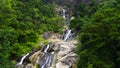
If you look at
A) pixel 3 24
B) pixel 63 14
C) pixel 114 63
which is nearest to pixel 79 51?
pixel 114 63

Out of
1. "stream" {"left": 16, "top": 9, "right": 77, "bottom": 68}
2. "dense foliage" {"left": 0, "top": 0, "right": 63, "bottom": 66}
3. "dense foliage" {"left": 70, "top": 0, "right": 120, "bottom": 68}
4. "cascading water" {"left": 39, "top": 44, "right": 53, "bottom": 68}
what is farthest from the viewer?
"dense foliage" {"left": 0, "top": 0, "right": 63, "bottom": 66}

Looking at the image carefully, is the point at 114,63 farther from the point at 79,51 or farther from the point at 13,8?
the point at 13,8

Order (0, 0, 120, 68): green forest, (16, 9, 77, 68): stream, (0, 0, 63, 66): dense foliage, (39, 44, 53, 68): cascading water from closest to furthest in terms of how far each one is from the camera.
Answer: (0, 0, 120, 68): green forest, (16, 9, 77, 68): stream, (39, 44, 53, 68): cascading water, (0, 0, 63, 66): dense foliage

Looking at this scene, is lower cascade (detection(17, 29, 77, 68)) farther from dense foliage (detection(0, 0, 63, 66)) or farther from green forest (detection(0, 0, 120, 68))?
dense foliage (detection(0, 0, 63, 66))

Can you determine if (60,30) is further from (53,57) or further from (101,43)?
(101,43)

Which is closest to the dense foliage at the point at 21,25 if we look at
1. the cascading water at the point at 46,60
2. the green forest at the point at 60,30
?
the green forest at the point at 60,30

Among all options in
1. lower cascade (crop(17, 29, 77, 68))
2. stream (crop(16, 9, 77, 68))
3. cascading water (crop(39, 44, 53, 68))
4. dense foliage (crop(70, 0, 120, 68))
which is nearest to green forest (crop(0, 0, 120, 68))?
dense foliage (crop(70, 0, 120, 68))

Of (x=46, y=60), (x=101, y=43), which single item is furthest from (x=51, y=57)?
(x=101, y=43)
